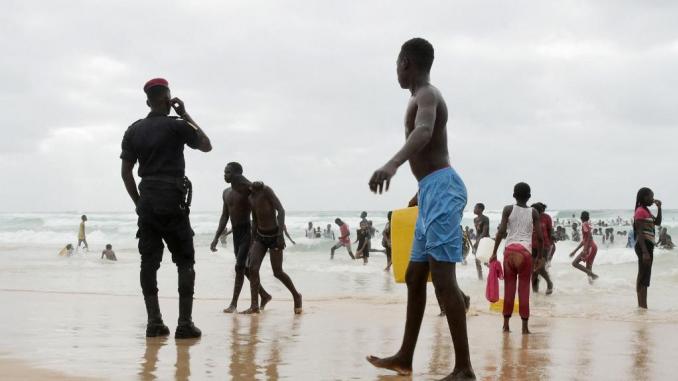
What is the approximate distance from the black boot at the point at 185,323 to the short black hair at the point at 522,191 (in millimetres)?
3689

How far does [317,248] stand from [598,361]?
3482 cm

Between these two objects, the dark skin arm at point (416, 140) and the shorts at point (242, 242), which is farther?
the shorts at point (242, 242)

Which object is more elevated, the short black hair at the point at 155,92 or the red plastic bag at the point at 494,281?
the short black hair at the point at 155,92

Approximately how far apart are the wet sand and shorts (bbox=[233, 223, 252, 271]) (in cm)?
67

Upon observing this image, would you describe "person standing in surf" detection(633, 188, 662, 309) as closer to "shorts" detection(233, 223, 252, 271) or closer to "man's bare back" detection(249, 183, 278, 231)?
"man's bare back" detection(249, 183, 278, 231)

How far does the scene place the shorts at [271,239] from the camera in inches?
368

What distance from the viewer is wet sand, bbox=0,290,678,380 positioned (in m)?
4.77

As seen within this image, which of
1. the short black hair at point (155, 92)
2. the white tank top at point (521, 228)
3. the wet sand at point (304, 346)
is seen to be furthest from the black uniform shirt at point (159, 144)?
the white tank top at point (521, 228)

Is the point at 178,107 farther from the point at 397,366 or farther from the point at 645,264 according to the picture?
the point at 645,264

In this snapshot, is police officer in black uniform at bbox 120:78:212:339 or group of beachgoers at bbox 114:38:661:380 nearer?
group of beachgoers at bbox 114:38:661:380

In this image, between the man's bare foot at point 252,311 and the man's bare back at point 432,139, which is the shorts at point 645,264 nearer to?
the man's bare foot at point 252,311

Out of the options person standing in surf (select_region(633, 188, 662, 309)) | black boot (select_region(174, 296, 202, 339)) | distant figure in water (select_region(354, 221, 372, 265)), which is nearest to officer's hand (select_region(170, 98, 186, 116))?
black boot (select_region(174, 296, 202, 339))

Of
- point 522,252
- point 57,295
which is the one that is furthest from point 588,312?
point 57,295

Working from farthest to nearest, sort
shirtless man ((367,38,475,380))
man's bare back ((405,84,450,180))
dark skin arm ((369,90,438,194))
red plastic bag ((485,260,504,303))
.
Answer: red plastic bag ((485,260,504,303)) < man's bare back ((405,84,450,180)) < shirtless man ((367,38,475,380)) < dark skin arm ((369,90,438,194))
